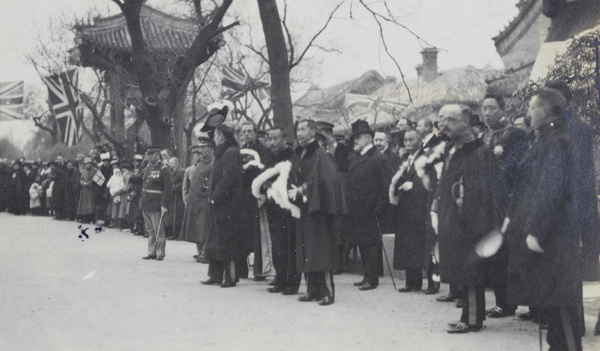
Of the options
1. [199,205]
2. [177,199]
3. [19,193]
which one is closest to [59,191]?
[19,193]

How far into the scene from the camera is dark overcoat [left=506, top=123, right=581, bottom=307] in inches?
216

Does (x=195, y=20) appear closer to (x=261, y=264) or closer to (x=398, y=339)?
(x=261, y=264)

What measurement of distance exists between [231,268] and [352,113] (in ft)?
101

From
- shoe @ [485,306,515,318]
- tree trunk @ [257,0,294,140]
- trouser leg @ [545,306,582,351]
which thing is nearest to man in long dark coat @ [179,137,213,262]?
tree trunk @ [257,0,294,140]

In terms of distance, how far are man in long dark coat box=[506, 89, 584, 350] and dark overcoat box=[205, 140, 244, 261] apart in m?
5.16

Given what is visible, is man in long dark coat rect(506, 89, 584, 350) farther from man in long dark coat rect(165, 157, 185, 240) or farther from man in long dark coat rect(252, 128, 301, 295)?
man in long dark coat rect(165, 157, 185, 240)

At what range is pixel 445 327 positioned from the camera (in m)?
A: 7.22

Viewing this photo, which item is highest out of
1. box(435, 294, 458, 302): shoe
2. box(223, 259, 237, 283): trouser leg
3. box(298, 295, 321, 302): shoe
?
box(223, 259, 237, 283): trouser leg

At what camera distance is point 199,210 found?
42.7 ft

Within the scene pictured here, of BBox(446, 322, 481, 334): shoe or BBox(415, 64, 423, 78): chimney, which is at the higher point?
BBox(415, 64, 423, 78): chimney

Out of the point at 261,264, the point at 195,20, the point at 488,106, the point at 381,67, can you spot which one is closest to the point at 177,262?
the point at 261,264

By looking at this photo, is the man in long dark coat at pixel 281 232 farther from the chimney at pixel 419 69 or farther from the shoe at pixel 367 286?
the chimney at pixel 419 69

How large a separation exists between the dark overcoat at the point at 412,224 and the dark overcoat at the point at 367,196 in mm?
408

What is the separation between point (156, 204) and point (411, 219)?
5579mm
